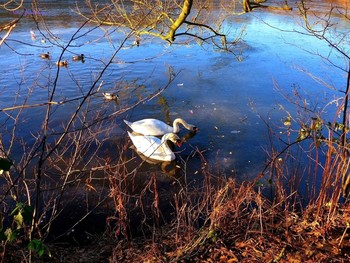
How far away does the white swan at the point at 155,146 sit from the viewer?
6734mm

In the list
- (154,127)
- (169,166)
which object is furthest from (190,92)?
(169,166)

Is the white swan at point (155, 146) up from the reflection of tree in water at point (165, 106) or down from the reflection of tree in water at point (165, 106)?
up

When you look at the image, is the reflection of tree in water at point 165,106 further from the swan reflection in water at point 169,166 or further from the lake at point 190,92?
the swan reflection in water at point 169,166

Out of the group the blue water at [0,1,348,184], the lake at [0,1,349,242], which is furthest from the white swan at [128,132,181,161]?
the blue water at [0,1,348,184]

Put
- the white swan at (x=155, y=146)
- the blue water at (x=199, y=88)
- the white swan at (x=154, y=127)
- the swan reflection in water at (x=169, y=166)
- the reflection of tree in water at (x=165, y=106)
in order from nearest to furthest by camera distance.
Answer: the swan reflection in water at (x=169, y=166), the white swan at (x=155, y=146), the blue water at (x=199, y=88), the white swan at (x=154, y=127), the reflection of tree in water at (x=165, y=106)

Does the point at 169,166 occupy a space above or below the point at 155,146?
below

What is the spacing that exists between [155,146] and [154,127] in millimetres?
756

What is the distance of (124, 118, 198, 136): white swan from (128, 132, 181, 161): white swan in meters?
0.27

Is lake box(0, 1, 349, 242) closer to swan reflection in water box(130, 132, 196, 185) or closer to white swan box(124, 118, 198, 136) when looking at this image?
swan reflection in water box(130, 132, 196, 185)

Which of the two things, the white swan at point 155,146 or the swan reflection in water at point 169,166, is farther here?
the white swan at point 155,146

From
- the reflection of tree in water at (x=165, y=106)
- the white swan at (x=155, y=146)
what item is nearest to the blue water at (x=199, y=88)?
the reflection of tree in water at (x=165, y=106)

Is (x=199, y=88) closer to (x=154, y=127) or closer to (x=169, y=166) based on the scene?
(x=154, y=127)

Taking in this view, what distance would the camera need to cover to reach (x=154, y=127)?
760 centimetres

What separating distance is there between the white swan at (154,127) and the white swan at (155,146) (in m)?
0.27
